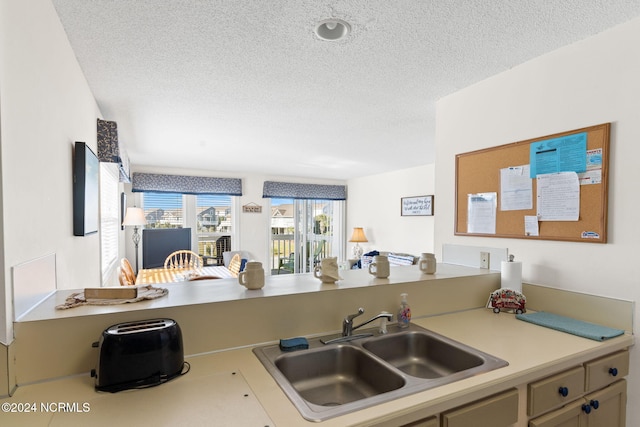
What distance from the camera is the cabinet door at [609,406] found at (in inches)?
51.9

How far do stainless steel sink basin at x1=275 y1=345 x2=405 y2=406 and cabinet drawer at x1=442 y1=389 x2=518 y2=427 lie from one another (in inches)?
9.1

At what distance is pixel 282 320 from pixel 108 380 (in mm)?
607

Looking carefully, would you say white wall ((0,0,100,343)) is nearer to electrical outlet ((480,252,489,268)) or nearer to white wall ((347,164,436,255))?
electrical outlet ((480,252,489,268))

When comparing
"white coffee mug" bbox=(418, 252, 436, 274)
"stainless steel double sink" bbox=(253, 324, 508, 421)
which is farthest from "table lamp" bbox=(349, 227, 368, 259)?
"stainless steel double sink" bbox=(253, 324, 508, 421)

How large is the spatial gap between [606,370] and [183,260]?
5.38 metres

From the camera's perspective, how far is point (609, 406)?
1.38m

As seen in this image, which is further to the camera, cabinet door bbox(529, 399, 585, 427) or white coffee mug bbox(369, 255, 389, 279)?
white coffee mug bbox(369, 255, 389, 279)

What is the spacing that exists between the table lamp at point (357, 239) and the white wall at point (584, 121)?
13.6 feet

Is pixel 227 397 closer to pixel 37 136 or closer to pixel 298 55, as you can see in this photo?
pixel 37 136

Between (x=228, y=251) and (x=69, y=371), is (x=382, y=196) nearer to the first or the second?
(x=228, y=251)

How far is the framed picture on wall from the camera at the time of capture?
16.1 feet

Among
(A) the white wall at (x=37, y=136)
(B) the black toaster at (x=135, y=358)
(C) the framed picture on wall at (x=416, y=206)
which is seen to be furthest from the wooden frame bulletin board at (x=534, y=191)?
(C) the framed picture on wall at (x=416, y=206)

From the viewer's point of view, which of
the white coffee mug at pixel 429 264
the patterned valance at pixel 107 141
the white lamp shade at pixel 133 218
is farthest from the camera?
the white lamp shade at pixel 133 218

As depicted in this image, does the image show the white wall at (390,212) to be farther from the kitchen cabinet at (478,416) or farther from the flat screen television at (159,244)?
the kitchen cabinet at (478,416)
